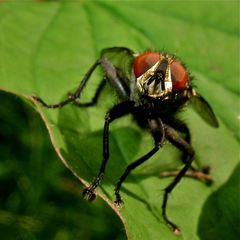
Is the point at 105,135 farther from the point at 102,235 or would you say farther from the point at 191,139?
the point at 102,235

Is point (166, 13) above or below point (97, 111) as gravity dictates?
above

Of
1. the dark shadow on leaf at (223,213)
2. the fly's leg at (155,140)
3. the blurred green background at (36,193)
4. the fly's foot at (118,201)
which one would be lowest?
the blurred green background at (36,193)

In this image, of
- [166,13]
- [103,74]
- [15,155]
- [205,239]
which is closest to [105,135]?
[103,74]

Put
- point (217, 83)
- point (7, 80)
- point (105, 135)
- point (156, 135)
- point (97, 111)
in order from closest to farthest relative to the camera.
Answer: point (105, 135) < point (156, 135) < point (7, 80) < point (97, 111) < point (217, 83)

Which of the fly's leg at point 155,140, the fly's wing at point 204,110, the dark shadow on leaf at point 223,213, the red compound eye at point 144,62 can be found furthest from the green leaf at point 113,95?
the red compound eye at point 144,62

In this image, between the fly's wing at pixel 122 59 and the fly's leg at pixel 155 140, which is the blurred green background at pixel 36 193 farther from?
the fly's leg at pixel 155 140

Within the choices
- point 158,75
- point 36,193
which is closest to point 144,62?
point 158,75

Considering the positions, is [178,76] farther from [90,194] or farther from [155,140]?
[90,194]
